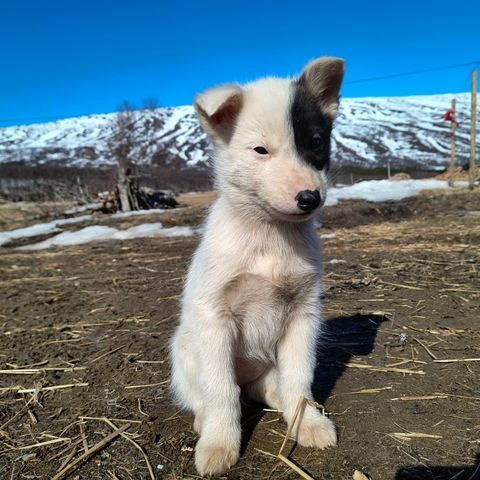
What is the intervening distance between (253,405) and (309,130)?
1.81 metres

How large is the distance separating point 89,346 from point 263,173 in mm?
2572

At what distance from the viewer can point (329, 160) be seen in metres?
2.73

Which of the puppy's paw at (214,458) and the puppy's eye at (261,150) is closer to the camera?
the puppy's paw at (214,458)

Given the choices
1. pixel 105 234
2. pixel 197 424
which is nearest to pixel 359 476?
pixel 197 424

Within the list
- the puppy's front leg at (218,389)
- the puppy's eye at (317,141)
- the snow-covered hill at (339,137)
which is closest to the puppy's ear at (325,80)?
the puppy's eye at (317,141)

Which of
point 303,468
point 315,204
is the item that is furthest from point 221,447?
point 315,204

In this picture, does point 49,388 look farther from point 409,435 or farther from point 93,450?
point 409,435

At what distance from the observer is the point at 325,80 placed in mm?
2871

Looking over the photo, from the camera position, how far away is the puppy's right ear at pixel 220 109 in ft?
8.32

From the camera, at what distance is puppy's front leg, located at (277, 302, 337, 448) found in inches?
102

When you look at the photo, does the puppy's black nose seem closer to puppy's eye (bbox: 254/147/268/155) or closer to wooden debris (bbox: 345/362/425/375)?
puppy's eye (bbox: 254/147/268/155)

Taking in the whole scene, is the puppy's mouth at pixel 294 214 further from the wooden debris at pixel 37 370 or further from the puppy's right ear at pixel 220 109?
the wooden debris at pixel 37 370

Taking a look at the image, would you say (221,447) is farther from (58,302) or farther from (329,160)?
(58,302)

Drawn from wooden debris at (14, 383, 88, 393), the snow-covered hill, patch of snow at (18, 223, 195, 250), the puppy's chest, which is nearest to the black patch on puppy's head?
the puppy's chest
